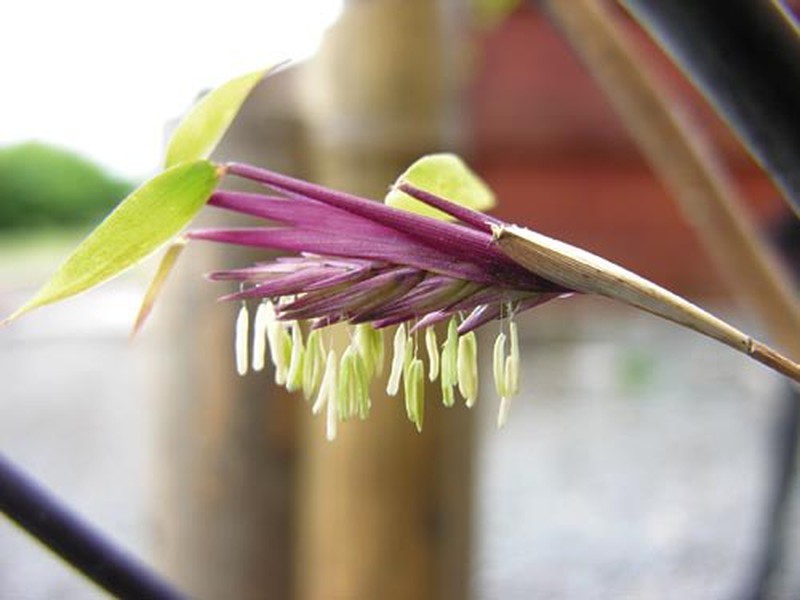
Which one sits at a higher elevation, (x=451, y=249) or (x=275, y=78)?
(x=275, y=78)

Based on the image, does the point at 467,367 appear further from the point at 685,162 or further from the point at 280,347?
the point at 685,162

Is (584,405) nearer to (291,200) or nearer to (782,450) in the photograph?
(782,450)

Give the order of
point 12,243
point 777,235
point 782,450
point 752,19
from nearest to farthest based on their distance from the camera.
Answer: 1. point 752,19
2. point 777,235
3. point 782,450
4. point 12,243

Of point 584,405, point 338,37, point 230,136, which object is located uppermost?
point 338,37

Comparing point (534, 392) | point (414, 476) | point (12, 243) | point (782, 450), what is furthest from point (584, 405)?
point (12, 243)

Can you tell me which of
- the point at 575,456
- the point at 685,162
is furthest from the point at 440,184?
the point at 575,456

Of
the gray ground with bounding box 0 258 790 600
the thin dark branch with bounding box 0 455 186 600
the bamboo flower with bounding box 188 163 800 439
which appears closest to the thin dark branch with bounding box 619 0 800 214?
the bamboo flower with bounding box 188 163 800 439

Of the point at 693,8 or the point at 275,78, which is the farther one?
the point at 275,78

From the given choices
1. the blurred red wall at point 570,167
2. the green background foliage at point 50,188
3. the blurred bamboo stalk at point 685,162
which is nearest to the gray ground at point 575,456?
the blurred red wall at point 570,167

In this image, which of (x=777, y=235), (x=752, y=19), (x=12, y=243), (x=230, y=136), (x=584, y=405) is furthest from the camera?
(x=12, y=243)
